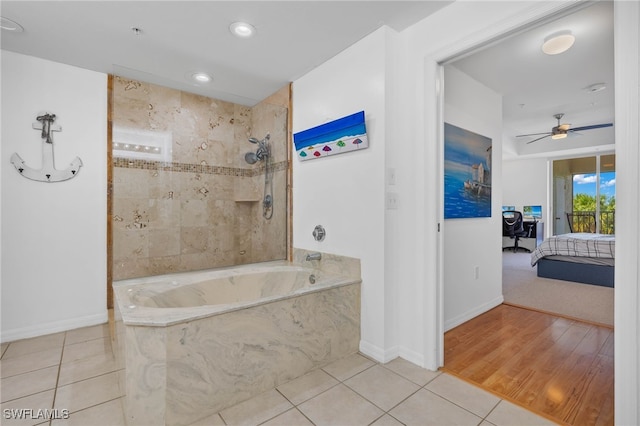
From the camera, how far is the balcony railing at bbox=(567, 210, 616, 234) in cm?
590

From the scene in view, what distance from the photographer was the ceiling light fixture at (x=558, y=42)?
225cm

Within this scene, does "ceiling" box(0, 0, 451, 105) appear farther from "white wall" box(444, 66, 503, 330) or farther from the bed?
the bed

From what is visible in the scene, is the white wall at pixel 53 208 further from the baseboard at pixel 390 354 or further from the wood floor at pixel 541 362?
the wood floor at pixel 541 362

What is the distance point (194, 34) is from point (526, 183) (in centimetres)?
759

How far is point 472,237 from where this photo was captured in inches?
113

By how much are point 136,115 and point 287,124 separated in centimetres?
134

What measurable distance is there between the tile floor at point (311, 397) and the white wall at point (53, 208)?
1.63ft

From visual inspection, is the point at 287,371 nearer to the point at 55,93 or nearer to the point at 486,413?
the point at 486,413

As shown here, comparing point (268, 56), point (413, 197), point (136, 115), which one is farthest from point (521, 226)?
point (136, 115)

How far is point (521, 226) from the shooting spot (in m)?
6.78

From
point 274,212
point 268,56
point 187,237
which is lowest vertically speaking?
point 187,237

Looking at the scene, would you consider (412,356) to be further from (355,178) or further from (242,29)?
(242,29)

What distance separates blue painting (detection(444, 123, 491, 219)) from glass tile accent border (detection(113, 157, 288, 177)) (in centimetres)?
153

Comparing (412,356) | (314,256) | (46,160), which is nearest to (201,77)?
(46,160)
